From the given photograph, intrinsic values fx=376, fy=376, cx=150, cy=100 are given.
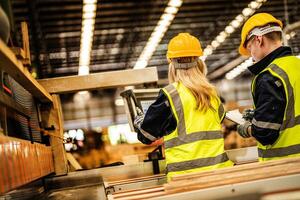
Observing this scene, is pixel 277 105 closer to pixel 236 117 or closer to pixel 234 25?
pixel 236 117

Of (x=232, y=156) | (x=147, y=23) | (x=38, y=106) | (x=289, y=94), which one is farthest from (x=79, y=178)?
(x=147, y=23)

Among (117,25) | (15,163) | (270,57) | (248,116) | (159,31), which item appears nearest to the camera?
(15,163)

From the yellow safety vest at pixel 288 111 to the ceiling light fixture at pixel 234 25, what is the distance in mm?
6345

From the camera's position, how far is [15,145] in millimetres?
1978

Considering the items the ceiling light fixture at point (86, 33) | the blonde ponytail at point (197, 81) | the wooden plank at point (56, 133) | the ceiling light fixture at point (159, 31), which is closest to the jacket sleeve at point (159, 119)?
the blonde ponytail at point (197, 81)

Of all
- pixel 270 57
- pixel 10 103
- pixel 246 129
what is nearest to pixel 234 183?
pixel 246 129

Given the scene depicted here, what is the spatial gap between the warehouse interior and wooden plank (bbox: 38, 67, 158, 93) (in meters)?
0.01

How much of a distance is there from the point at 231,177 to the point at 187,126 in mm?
715

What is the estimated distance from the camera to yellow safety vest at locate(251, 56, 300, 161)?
94.4 inches

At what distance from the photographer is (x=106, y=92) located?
59.3ft

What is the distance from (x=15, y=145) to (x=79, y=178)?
7.31ft

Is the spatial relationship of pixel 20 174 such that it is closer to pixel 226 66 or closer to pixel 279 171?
pixel 279 171

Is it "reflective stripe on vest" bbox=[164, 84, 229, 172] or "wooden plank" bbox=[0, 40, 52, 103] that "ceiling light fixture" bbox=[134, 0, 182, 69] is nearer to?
"wooden plank" bbox=[0, 40, 52, 103]

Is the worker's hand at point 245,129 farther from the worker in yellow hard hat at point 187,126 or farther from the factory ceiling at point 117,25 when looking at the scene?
the factory ceiling at point 117,25
